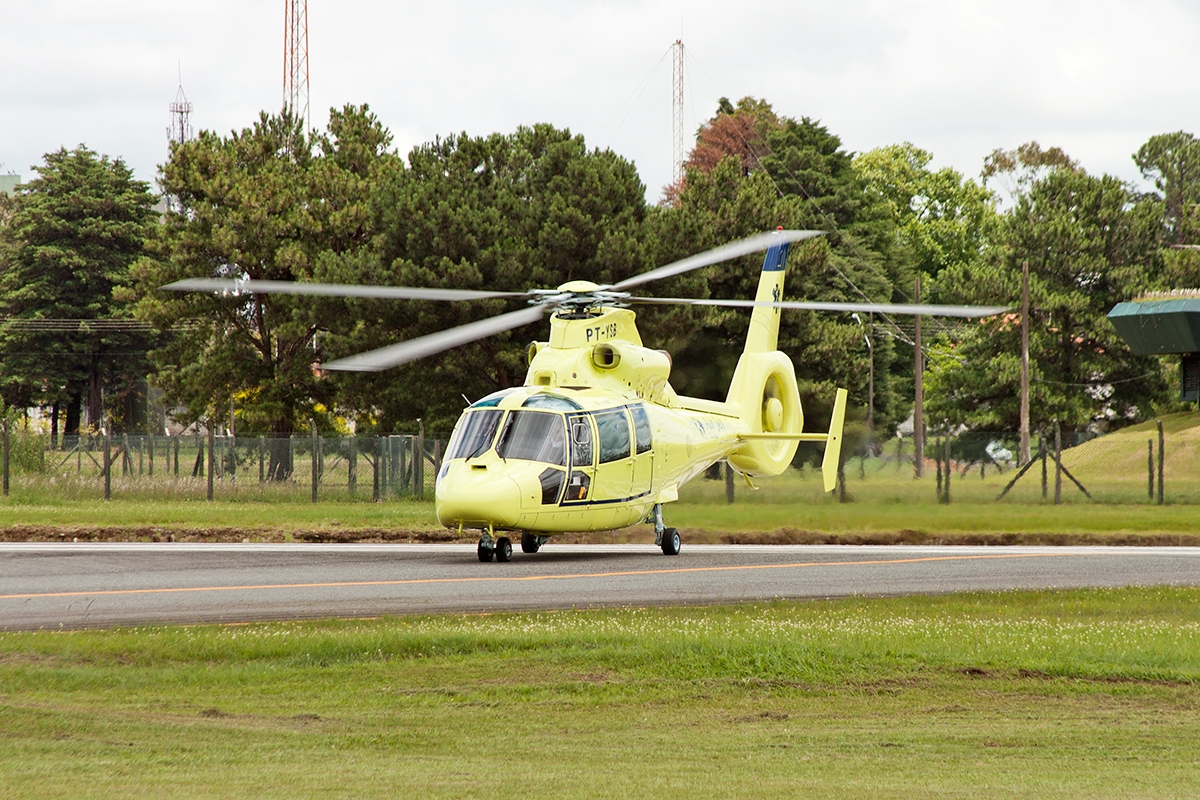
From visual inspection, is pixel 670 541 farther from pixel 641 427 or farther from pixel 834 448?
pixel 834 448

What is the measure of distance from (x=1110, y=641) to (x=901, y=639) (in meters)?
2.07

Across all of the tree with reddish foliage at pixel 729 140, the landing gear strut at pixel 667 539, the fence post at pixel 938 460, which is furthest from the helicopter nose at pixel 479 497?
the tree with reddish foliage at pixel 729 140

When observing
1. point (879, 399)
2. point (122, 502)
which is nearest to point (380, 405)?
point (122, 502)

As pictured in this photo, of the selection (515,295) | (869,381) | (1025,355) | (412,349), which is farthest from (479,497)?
(869,381)

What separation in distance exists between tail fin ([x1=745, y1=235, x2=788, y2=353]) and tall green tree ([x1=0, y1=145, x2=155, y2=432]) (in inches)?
1861

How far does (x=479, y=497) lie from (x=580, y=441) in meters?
2.19

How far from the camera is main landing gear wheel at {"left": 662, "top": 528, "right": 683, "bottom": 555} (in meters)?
24.5

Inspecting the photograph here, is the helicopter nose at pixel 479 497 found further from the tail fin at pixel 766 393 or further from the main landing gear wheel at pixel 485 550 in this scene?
the tail fin at pixel 766 393

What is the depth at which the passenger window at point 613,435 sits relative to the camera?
22.8 metres

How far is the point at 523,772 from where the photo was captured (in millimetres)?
8008

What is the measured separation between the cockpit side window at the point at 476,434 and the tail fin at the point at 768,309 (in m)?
9.20

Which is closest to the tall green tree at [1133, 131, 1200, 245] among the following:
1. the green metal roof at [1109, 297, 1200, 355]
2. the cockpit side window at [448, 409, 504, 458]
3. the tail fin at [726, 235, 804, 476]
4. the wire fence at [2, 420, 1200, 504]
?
the green metal roof at [1109, 297, 1200, 355]

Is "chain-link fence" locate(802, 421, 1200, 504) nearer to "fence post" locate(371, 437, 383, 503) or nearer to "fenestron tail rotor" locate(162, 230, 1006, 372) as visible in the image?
"fenestron tail rotor" locate(162, 230, 1006, 372)

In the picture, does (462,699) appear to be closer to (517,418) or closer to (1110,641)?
(1110,641)
